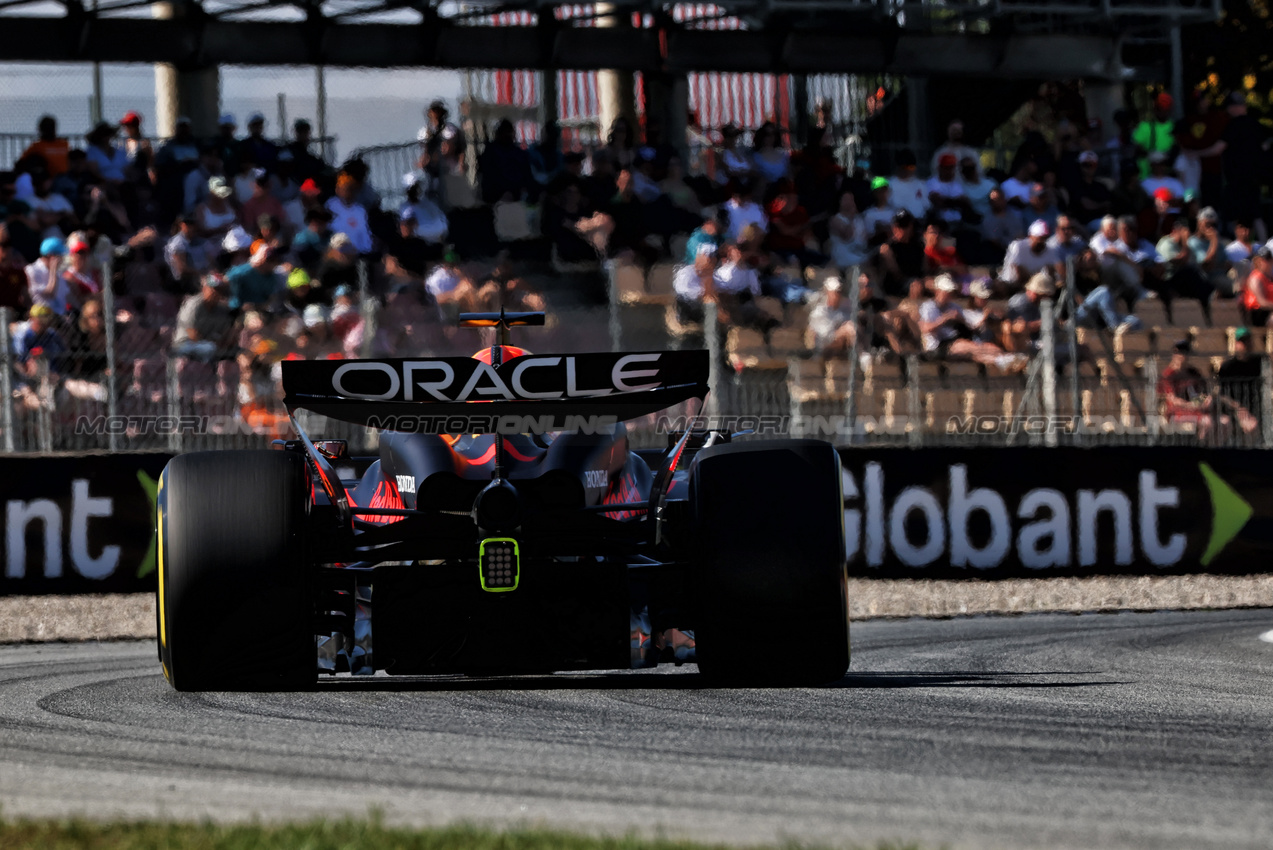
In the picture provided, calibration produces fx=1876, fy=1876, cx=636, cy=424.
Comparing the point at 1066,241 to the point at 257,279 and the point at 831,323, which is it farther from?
the point at 257,279

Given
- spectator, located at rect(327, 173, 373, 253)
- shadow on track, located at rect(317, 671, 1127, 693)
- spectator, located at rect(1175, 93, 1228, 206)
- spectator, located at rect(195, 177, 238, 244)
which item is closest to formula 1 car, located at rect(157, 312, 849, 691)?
shadow on track, located at rect(317, 671, 1127, 693)

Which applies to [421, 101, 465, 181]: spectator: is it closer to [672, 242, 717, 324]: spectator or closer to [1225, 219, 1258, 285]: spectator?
[672, 242, 717, 324]: spectator

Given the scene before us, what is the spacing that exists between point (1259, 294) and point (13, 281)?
10.9 m

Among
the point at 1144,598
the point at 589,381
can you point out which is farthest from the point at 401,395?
the point at 1144,598

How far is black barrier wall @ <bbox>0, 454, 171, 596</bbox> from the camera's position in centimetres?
1301

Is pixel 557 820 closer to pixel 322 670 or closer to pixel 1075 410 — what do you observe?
pixel 322 670

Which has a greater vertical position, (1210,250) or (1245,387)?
(1210,250)

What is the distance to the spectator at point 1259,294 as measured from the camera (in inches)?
672

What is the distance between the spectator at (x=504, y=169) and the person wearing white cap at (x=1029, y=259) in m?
4.52

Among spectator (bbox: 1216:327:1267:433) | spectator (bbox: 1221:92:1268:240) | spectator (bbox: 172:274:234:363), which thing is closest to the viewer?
spectator (bbox: 172:274:234:363)

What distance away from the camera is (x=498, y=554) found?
670 centimetres

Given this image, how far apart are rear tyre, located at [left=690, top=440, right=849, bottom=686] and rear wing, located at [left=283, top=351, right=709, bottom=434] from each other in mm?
347

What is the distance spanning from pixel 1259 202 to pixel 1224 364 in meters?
7.38

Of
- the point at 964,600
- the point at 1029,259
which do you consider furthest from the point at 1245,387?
the point at 1029,259
